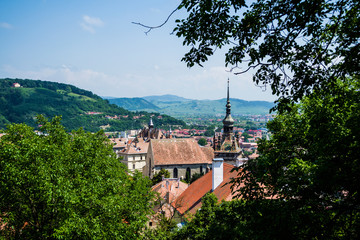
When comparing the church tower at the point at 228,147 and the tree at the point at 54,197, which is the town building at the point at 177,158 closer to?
the church tower at the point at 228,147

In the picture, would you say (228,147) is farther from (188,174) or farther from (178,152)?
(178,152)

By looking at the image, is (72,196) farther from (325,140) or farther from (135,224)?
(325,140)

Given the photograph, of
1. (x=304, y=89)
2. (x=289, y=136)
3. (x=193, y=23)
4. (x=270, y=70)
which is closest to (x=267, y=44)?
(x=270, y=70)

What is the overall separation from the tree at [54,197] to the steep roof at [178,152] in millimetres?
34795

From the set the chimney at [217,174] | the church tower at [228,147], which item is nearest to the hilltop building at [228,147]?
the church tower at [228,147]

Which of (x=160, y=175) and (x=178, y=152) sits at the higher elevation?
(x=178, y=152)

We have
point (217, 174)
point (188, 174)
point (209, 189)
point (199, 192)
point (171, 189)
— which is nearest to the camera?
point (217, 174)

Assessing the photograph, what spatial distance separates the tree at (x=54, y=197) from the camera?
1196 centimetres

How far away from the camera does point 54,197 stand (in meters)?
12.0

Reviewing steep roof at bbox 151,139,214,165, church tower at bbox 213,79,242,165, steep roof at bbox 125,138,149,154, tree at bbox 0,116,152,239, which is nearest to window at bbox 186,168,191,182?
steep roof at bbox 151,139,214,165

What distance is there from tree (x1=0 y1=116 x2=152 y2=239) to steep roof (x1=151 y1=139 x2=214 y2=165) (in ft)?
114

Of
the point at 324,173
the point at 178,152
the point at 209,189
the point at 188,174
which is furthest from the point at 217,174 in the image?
the point at 178,152

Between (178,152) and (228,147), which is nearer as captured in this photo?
(228,147)

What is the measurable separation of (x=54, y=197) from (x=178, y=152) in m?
40.1
